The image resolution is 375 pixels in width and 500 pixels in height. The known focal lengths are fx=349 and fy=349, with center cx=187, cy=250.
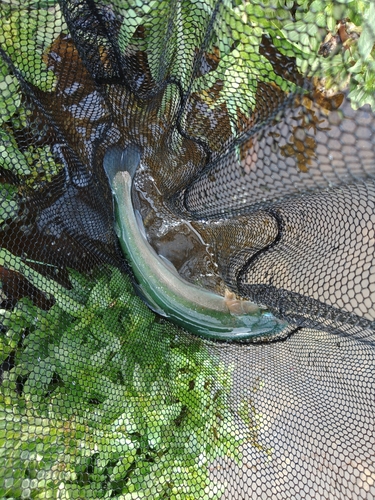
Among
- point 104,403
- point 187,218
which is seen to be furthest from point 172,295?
point 104,403

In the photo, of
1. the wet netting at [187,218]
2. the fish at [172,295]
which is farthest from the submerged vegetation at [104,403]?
the fish at [172,295]

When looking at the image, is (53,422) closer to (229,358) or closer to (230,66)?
(229,358)

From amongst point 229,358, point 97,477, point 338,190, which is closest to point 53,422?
point 97,477

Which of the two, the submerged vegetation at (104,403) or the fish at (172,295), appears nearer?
the submerged vegetation at (104,403)

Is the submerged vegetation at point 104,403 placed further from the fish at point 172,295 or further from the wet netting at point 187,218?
the fish at point 172,295

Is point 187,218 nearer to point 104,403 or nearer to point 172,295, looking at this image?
point 172,295
